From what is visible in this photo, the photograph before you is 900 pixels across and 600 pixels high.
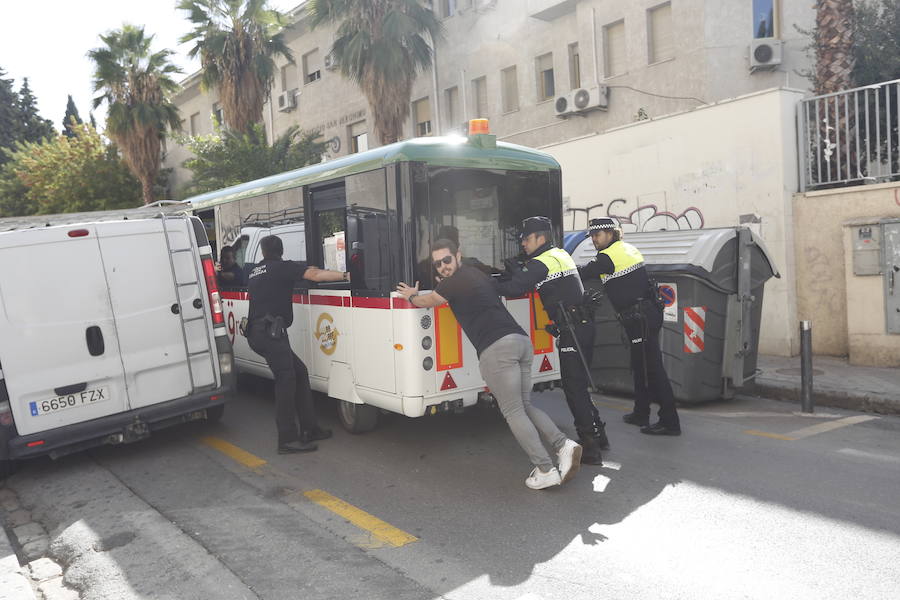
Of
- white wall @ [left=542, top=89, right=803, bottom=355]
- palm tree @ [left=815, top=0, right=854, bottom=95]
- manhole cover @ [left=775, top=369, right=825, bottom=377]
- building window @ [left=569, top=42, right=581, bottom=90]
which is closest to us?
manhole cover @ [left=775, top=369, right=825, bottom=377]

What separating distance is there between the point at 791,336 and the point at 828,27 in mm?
4545

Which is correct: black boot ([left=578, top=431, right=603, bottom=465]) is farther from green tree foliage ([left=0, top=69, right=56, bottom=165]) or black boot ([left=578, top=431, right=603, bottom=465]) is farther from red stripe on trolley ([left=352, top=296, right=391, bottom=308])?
green tree foliage ([left=0, top=69, right=56, bottom=165])

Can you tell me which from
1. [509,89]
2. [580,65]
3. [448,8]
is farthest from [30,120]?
[580,65]

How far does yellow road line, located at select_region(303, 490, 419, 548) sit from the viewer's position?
416cm

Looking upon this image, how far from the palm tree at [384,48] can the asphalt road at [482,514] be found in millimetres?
13247

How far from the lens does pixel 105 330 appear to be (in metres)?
5.80

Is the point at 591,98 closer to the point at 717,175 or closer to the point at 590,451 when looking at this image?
the point at 717,175

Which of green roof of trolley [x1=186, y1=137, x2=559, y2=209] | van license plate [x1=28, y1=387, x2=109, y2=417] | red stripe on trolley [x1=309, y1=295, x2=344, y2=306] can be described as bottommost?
van license plate [x1=28, y1=387, x2=109, y2=417]

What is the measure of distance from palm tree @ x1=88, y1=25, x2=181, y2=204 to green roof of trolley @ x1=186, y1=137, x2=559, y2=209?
21181 millimetres

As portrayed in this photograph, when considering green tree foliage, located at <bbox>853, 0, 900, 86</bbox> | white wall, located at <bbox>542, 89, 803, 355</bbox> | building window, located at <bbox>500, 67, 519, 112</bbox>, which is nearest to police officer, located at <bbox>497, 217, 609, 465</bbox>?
white wall, located at <bbox>542, 89, 803, 355</bbox>

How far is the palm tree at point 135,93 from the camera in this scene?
25.1m

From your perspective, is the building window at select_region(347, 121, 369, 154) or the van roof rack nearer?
the van roof rack

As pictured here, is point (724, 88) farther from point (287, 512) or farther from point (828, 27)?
point (287, 512)

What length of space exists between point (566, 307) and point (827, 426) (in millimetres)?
2837
